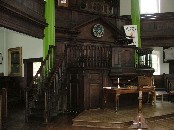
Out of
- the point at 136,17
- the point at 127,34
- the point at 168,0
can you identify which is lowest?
the point at 127,34

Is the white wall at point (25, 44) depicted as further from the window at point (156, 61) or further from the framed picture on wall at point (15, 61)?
the window at point (156, 61)

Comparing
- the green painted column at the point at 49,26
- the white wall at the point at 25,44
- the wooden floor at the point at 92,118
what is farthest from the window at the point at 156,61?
the green painted column at the point at 49,26

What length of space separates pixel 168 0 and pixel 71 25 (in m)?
6.58

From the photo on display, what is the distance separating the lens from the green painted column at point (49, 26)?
10.8 meters

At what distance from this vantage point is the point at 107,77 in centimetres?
1020

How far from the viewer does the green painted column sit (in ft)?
35.3

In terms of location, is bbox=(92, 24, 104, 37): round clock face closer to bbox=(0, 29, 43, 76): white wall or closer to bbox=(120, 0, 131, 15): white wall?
bbox=(0, 29, 43, 76): white wall

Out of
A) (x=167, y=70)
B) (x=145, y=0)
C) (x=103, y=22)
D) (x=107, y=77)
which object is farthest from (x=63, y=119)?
(x=145, y=0)

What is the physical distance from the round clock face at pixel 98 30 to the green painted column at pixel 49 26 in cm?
244

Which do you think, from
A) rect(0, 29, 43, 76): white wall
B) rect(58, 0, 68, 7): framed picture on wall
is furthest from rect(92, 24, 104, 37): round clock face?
rect(0, 29, 43, 76): white wall

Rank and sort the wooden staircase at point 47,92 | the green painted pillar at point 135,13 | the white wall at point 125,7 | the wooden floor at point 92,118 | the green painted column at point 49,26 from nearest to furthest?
the wooden floor at point 92,118
the wooden staircase at point 47,92
the green painted column at point 49,26
the green painted pillar at point 135,13
the white wall at point 125,7

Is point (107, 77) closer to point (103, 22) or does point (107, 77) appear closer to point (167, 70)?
point (103, 22)

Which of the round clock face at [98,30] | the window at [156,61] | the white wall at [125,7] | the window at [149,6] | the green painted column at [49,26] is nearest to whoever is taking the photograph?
the green painted column at [49,26]

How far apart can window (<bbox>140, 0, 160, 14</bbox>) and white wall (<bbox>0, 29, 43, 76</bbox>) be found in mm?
6350
